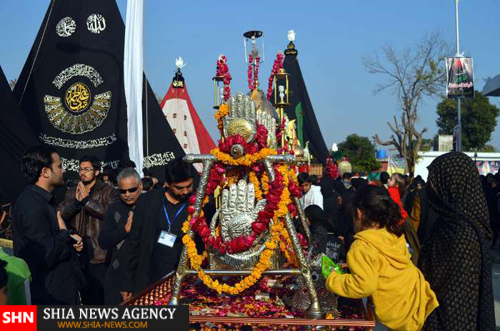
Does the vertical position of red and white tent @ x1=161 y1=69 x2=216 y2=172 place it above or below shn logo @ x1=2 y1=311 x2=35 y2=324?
above

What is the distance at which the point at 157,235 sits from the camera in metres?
3.47

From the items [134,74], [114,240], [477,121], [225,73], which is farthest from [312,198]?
[477,121]

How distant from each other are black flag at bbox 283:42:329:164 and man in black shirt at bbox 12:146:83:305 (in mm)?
17445

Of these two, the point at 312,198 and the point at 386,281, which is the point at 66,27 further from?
the point at 386,281

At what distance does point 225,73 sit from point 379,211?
5.87 feet

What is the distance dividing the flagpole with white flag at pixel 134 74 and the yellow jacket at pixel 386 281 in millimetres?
4902

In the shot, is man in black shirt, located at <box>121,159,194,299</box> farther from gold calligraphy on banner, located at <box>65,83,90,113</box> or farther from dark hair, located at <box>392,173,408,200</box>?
gold calligraphy on banner, located at <box>65,83,90,113</box>

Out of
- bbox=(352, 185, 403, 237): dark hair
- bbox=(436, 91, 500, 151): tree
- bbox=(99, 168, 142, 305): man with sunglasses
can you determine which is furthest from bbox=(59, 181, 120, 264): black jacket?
bbox=(436, 91, 500, 151): tree

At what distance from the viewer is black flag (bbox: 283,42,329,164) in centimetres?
2067

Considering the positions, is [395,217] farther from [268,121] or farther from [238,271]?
[268,121]

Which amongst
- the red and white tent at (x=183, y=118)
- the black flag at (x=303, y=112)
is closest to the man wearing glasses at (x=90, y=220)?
the red and white tent at (x=183, y=118)

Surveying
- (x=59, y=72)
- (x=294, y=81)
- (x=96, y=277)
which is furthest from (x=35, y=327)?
(x=294, y=81)

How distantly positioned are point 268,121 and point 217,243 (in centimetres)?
103

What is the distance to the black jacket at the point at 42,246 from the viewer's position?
280cm
